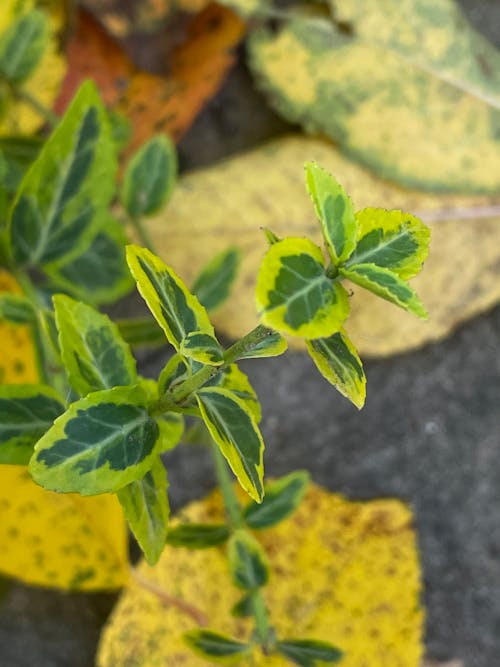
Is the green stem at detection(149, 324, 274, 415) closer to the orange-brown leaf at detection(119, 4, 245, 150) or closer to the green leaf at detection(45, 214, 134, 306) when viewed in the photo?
the green leaf at detection(45, 214, 134, 306)

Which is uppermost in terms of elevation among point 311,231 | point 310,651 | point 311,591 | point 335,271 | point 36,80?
point 335,271

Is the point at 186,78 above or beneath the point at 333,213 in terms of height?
beneath

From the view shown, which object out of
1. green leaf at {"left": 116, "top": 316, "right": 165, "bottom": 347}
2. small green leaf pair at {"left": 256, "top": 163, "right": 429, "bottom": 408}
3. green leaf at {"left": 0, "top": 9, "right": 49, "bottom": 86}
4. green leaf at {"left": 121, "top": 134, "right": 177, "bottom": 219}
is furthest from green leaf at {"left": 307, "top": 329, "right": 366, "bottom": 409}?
green leaf at {"left": 0, "top": 9, "right": 49, "bottom": 86}

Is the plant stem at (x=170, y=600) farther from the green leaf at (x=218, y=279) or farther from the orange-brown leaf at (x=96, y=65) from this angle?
the orange-brown leaf at (x=96, y=65)

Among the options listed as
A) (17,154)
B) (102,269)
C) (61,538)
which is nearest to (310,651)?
(61,538)

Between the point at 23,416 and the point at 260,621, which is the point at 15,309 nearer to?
the point at 23,416

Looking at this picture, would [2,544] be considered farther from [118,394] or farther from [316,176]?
[316,176]
